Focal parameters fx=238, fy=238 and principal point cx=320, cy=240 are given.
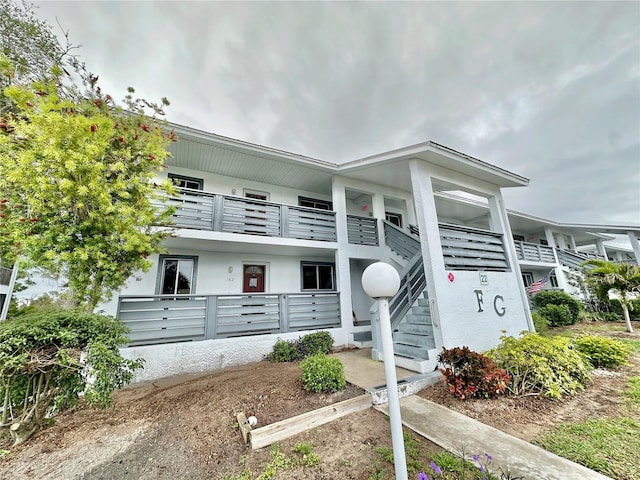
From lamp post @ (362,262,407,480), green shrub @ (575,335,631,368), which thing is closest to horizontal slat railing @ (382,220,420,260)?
green shrub @ (575,335,631,368)

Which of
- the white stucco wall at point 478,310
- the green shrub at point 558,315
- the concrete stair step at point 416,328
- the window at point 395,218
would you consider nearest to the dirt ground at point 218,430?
the concrete stair step at point 416,328

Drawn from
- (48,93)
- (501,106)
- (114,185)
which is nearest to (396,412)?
(114,185)

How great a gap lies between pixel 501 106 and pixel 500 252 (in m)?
9.98

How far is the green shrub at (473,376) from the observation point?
443 centimetres

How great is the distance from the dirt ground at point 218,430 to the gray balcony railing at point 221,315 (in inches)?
60.2

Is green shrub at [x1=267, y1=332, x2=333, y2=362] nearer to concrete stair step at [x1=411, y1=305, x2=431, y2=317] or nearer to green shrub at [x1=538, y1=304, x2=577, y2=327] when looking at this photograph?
concrete stair step at [x1=411, y1=305, x2=431, y2=317]

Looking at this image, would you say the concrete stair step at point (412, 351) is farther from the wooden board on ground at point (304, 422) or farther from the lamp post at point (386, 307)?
the lamp post at point (386, 307)

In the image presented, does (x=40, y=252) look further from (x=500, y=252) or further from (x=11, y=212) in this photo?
(x=500, y=252)

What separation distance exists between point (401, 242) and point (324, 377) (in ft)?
21.3

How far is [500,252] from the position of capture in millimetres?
8266

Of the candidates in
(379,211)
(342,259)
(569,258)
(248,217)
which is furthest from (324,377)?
(569,258)

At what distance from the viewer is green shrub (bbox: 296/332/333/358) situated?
24.9ft

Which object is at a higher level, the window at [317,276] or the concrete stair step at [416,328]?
the window at [317,276]

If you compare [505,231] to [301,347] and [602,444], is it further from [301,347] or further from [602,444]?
[301,347]
